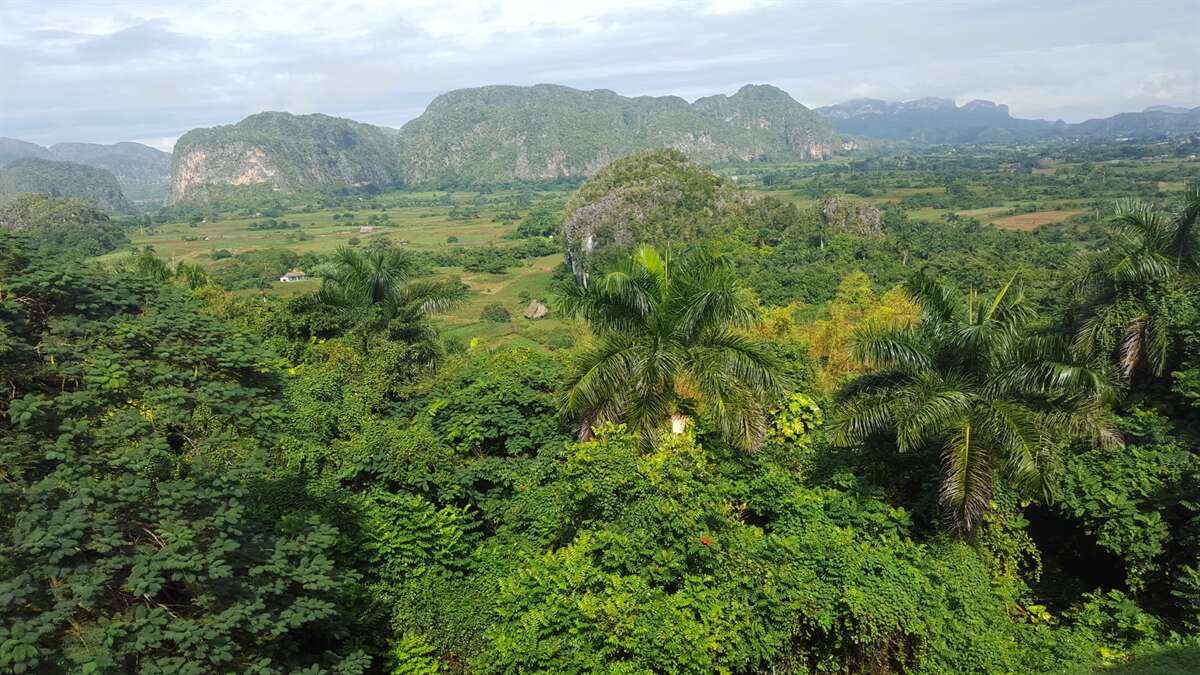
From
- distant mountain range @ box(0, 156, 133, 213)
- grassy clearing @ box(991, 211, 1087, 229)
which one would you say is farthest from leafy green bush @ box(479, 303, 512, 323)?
distant mountain range @ box(0, 156, 133, 213)

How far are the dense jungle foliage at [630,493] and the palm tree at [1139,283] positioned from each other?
55mm

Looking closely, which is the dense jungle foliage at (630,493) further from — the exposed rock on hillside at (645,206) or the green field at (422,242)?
the exposed rock on hillside at (645,206)

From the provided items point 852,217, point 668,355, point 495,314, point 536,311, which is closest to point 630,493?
point 668,355

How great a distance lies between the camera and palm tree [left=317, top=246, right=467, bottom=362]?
1436 centimetres

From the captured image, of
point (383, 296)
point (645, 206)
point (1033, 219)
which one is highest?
point (645, 206)

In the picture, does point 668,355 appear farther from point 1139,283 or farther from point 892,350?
point 1139,283

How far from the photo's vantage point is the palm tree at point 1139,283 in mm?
10141

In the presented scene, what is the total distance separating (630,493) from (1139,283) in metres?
9.50

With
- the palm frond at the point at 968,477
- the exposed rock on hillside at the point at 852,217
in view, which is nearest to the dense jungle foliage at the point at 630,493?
the palm frond at the point at 968,477

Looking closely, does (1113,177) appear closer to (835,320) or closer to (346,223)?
(835,320)

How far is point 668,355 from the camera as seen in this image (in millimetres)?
8094

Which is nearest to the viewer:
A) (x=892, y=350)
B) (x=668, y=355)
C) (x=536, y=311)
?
(x=892, y=350)

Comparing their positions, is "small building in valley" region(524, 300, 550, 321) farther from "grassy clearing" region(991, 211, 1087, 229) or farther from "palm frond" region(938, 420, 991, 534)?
"grassy clearing" region(991, 211, 1087, 229)

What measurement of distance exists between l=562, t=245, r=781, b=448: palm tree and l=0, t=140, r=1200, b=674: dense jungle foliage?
38 millimetres
